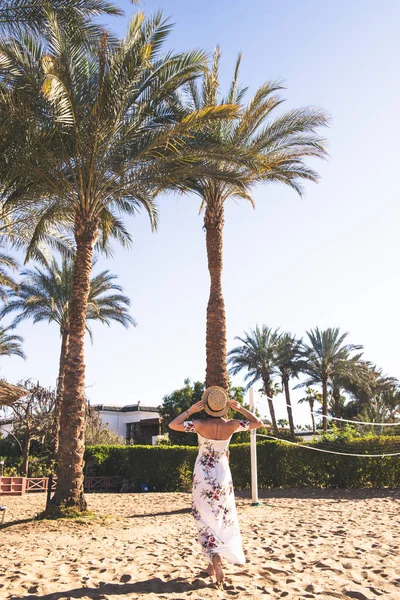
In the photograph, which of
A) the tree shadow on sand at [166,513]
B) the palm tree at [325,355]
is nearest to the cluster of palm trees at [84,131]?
the tree shadow on sand at [166,513]

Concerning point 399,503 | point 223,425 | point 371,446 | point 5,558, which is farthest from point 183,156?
point 371,446

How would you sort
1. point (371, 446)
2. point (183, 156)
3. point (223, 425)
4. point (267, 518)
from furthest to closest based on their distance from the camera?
point (371, 446), point (183, 156), point (267, 518), point (223, 425)

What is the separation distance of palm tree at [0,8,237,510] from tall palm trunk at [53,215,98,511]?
20 millimetres

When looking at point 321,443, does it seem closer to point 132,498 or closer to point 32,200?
point 132,498

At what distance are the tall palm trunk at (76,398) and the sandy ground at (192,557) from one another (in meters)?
0.82

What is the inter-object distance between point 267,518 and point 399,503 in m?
3.71

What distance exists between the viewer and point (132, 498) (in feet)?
51.3

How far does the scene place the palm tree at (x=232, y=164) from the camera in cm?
1292

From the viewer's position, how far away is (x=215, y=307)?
522 inches

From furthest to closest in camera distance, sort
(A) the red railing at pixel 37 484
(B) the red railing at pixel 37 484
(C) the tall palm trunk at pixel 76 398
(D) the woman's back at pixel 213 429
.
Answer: (A) the red railing at pixel 37 484
(B) the red railing at pixel 37 484
(C) the tall palm trunk at pixel 76 398
(D) the woman's back at pixel 213 429

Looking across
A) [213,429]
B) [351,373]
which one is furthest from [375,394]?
[213,429]

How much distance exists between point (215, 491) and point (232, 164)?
31.0 feet

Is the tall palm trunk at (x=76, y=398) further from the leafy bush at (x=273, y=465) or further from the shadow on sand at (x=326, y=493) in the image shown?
the leafy bush at (x=273, y=465)

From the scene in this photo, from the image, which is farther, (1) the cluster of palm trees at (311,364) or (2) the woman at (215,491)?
(1) the cluster of palm trees at (311,364)
